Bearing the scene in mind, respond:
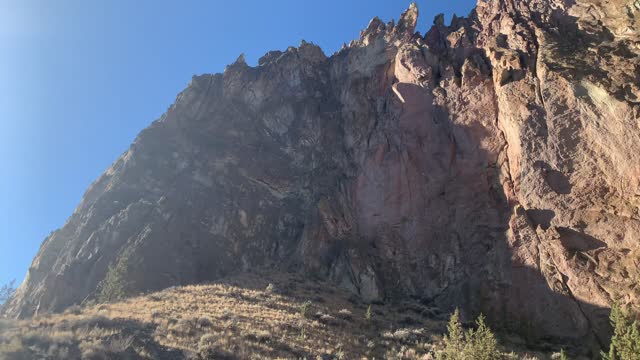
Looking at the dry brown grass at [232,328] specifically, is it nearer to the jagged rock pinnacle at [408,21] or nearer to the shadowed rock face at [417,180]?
the shadowed rock face at [417,180]

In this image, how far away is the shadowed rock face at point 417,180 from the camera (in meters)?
33.8

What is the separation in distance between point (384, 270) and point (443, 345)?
41.7 feet

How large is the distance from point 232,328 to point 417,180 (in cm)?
2312

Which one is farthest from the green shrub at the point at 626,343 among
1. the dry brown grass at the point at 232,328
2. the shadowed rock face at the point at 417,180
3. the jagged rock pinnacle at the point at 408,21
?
the jagged rock pinnacle at the point at 408,21

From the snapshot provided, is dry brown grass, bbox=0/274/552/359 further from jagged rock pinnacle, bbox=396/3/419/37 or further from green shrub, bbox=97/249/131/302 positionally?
jagged rock pinnacle, bbox=396/3/419/37

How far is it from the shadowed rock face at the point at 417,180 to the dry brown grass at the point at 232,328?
5285 millimetres

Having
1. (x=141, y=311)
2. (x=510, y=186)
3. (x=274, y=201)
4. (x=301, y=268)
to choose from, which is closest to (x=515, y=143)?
(x=510, y=186)

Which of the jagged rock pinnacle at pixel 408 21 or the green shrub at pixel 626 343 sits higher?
the jagged rock pinnacle at pixel 408 21

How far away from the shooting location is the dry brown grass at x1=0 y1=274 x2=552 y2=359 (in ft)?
80.6

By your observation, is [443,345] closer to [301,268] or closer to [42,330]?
[301,268]

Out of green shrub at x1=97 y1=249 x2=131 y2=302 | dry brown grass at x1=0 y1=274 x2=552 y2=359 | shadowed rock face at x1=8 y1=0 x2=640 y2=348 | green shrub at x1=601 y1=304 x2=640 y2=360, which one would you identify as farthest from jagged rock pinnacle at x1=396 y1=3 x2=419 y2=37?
green shrub at x1=601 y1=304 x2=640 y2=360

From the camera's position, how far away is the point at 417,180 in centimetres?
4541

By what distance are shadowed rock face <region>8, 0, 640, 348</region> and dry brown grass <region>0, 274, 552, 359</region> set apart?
17.3ft

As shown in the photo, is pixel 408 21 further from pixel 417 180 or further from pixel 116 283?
pixel 116 283
